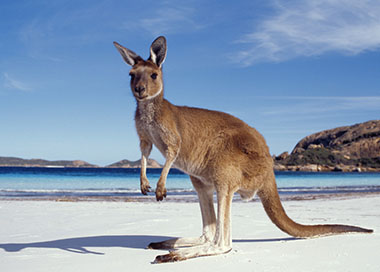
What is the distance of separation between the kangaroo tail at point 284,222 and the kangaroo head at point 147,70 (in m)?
1.43

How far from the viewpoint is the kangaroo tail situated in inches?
153

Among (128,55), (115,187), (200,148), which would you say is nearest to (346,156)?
(115,187)

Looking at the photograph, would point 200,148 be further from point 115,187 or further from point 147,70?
point 115,187

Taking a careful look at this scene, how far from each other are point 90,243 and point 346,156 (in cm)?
7833

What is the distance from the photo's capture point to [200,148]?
3.62 meters

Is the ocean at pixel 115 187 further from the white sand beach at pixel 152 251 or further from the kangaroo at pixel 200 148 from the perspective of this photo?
the kangaroo at pixel 200 148

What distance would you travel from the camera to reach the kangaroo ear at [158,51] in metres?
3.44

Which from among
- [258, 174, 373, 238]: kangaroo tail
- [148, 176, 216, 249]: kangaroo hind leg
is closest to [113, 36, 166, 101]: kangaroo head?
[148, 176, 216, 249]: kangaroo hind leg

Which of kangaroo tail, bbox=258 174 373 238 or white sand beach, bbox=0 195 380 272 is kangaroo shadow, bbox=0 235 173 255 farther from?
kangaroo tail, bbox=258 174 373 238

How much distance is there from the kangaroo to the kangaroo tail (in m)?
0.01

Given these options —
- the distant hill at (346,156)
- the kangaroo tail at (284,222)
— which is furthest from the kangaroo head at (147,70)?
the distant hill at (346,156)

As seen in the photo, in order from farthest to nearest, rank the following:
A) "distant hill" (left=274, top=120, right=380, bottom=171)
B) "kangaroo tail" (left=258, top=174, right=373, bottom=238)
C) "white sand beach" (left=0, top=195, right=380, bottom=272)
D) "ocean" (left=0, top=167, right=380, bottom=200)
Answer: "distant hill" (left=274, top=120, right=380, bottom=171) → "ocean" (left=0, top=167, right=380, bottom=200) → "kangaroo tail" (left=258, top=174, right=373, bottom=238) → "white sand beach" (left=0, top=195, right=380, bottom=272)

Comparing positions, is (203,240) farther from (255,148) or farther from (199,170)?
(255,148)

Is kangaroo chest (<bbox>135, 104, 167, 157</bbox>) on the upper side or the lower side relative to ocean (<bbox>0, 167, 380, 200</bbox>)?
upper
